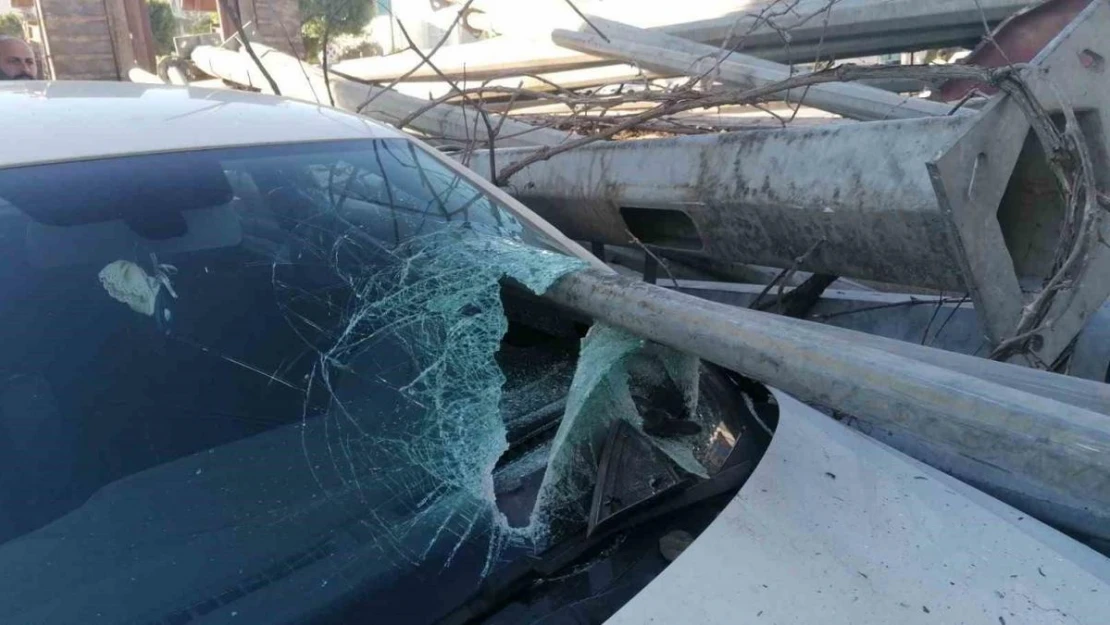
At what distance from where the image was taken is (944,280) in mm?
2197

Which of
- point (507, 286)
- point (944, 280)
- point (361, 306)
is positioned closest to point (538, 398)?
point (507, 286)

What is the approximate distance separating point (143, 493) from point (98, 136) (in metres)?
0.81

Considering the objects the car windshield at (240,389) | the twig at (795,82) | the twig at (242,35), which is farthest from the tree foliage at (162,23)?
the car windshield at (240,389)

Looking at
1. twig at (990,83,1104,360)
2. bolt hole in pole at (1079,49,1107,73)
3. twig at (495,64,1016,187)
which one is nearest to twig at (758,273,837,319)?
twig at (495,64,1016,187)

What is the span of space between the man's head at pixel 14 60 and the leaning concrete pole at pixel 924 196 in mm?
4826

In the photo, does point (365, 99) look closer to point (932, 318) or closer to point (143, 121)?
point (143, 121)

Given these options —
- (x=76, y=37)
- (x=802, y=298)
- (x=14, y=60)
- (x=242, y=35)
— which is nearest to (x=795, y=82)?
(x=802, y=298)

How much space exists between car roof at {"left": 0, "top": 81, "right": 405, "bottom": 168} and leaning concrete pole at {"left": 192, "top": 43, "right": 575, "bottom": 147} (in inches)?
41.3

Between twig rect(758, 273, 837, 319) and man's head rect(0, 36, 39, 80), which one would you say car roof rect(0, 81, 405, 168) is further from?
man's head rect(0, 36, 39, 80)

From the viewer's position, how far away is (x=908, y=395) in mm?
1122

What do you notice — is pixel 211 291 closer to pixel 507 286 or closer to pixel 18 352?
pixel 18 352

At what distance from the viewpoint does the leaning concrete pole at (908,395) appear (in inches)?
38.6

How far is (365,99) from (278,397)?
13.3ft

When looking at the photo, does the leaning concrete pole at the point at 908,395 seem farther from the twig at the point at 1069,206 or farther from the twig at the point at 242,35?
the twig at the point at 242,35
